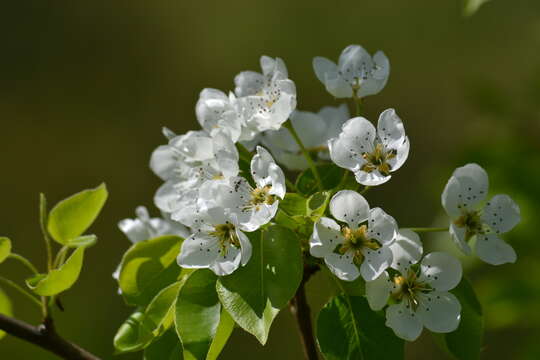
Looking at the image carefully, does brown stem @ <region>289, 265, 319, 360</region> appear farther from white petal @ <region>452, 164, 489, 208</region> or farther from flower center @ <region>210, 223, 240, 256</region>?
white petal @ <region>452, 164, 489, 208</region>

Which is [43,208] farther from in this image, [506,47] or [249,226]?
[506,47]

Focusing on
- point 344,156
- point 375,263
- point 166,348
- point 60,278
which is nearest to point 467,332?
point 375,263

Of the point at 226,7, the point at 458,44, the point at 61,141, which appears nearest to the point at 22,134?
the point at 61,141

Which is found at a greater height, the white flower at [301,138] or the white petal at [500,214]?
the white flower at [301,138]

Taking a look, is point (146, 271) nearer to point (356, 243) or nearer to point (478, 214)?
point (356, 243)

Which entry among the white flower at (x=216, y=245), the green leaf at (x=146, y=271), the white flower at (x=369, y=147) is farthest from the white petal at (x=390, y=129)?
the green leaf at (x=146, y=271)

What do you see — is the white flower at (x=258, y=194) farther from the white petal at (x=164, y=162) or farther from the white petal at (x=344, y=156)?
the white petal at (x=164, y=162)

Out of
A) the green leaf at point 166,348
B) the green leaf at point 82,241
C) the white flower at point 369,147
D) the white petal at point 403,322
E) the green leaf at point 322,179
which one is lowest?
the white petal at point 403,322
